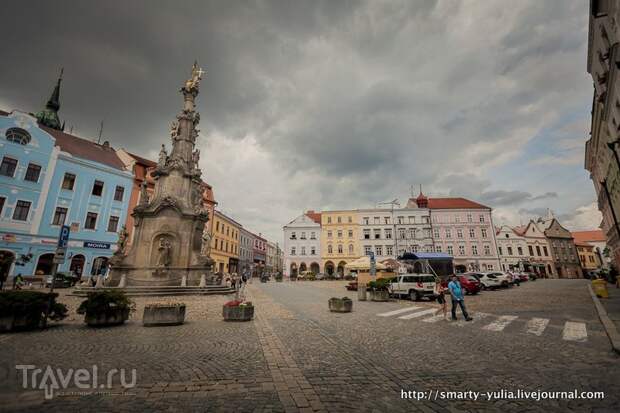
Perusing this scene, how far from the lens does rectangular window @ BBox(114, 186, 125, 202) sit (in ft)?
107

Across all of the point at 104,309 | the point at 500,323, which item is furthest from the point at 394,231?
the point at 104,309

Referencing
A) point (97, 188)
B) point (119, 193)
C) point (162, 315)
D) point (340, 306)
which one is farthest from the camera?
point (119, 193)

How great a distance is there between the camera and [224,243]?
174 feet

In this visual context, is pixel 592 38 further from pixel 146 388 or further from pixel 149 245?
pixel 149 245

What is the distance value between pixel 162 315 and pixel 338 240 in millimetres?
47814

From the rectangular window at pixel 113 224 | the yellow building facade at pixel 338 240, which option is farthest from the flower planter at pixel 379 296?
the yellow building facade at pixel 338 240

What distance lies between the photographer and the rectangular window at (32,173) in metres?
26.4

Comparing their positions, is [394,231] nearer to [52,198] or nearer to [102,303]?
[102,303]

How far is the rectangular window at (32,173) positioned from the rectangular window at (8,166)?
0.95m

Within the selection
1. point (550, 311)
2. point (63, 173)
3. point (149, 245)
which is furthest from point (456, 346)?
point (63, 173)

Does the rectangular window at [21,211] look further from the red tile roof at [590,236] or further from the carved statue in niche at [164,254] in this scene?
the red tile roof at [590,236]

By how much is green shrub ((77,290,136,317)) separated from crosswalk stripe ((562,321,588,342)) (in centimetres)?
1343

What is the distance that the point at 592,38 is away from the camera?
18.5 meters

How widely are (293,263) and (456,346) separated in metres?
49.5
